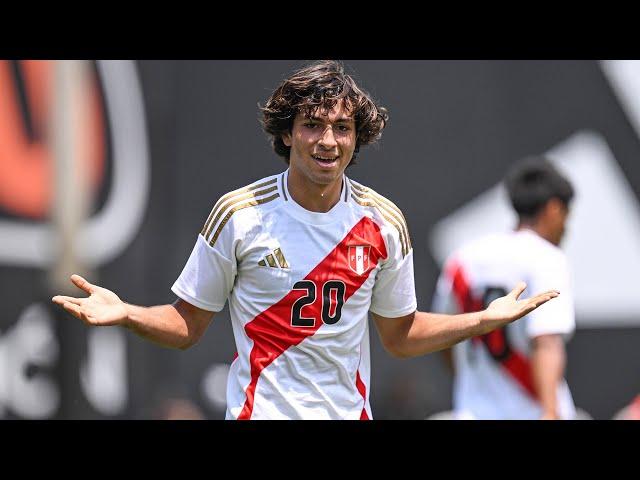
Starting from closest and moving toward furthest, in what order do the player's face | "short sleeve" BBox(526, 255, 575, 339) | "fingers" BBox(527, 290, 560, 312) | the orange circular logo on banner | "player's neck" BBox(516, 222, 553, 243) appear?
the player's face < "fingers" BBox(527, 290, 560, 312) < "short sleeve" BBox(526, 255, 575, 339) < "player's neck" BBox(516, 222, 553, 243) < the orange circular logo on banner

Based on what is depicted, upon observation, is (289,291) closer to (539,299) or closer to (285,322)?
(285,322)

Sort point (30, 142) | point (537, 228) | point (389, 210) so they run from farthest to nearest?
point (30, 142) < point (537, 228) < point (389, 210)

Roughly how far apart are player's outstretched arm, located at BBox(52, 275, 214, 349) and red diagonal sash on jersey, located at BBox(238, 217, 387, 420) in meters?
0.22

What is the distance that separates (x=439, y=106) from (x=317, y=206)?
392 centimetres

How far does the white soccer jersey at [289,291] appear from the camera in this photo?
3.84 m

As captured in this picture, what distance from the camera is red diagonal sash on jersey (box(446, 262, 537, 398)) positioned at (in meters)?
5.58

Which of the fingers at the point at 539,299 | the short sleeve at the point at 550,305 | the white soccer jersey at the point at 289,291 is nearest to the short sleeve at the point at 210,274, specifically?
the white soccer jersey at the point at 289,291

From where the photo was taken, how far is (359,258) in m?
3.93

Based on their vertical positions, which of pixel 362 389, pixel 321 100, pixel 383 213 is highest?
pixel 321 100

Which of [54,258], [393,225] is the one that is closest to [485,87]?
[54,258]

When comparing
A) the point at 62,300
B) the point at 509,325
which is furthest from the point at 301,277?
the point at 509,325

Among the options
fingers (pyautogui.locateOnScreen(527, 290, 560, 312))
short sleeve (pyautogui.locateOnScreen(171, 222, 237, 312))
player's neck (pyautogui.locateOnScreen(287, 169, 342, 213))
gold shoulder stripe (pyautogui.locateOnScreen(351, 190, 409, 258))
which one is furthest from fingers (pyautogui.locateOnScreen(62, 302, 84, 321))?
fingers (pyautogui.locateOnScreen(527, 290, 560, 312))

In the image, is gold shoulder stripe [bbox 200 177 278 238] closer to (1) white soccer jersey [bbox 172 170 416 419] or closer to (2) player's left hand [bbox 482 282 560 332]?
(1) white soccer jersey [bbox 172 170 416 419]

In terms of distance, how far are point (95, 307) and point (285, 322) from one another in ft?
2.14
